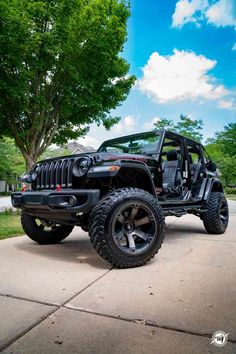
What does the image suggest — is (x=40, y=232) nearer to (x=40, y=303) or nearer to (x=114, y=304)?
(x=40, y=303)

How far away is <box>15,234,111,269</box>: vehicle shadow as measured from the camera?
3.64 m

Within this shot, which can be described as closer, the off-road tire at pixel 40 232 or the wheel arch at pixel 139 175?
the wheel arch at pixel 139 175

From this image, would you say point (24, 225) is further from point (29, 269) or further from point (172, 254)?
point (172, 254)

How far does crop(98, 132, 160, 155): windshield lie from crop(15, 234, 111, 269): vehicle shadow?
5.59 feet

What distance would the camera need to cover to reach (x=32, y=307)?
2195mm

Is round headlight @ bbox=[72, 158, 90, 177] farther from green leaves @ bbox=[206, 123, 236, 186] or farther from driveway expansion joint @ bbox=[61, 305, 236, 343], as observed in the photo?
green leaves @ bbox=[206, 123, 236, 186]

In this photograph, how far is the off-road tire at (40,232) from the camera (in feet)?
14.7

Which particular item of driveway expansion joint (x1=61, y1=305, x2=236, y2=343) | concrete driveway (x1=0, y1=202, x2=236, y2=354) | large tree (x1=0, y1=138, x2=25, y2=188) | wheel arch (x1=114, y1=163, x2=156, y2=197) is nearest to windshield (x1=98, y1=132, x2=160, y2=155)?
wheel arch (x1=114, y1=163, x2=156, y2=197)

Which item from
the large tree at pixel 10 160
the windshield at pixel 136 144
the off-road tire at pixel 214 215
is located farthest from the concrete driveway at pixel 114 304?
the large tree at pixel 10 160

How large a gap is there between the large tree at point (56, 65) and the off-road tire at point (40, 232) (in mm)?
5219

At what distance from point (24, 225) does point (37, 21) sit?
6.96 meters

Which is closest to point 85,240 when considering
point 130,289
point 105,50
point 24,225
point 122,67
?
point 24,225

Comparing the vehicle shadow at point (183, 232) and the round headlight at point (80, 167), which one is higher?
the round headlight at point (80, 167)

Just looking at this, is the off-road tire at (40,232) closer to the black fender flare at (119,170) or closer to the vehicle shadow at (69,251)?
the vehicle shadow at (69,251)
